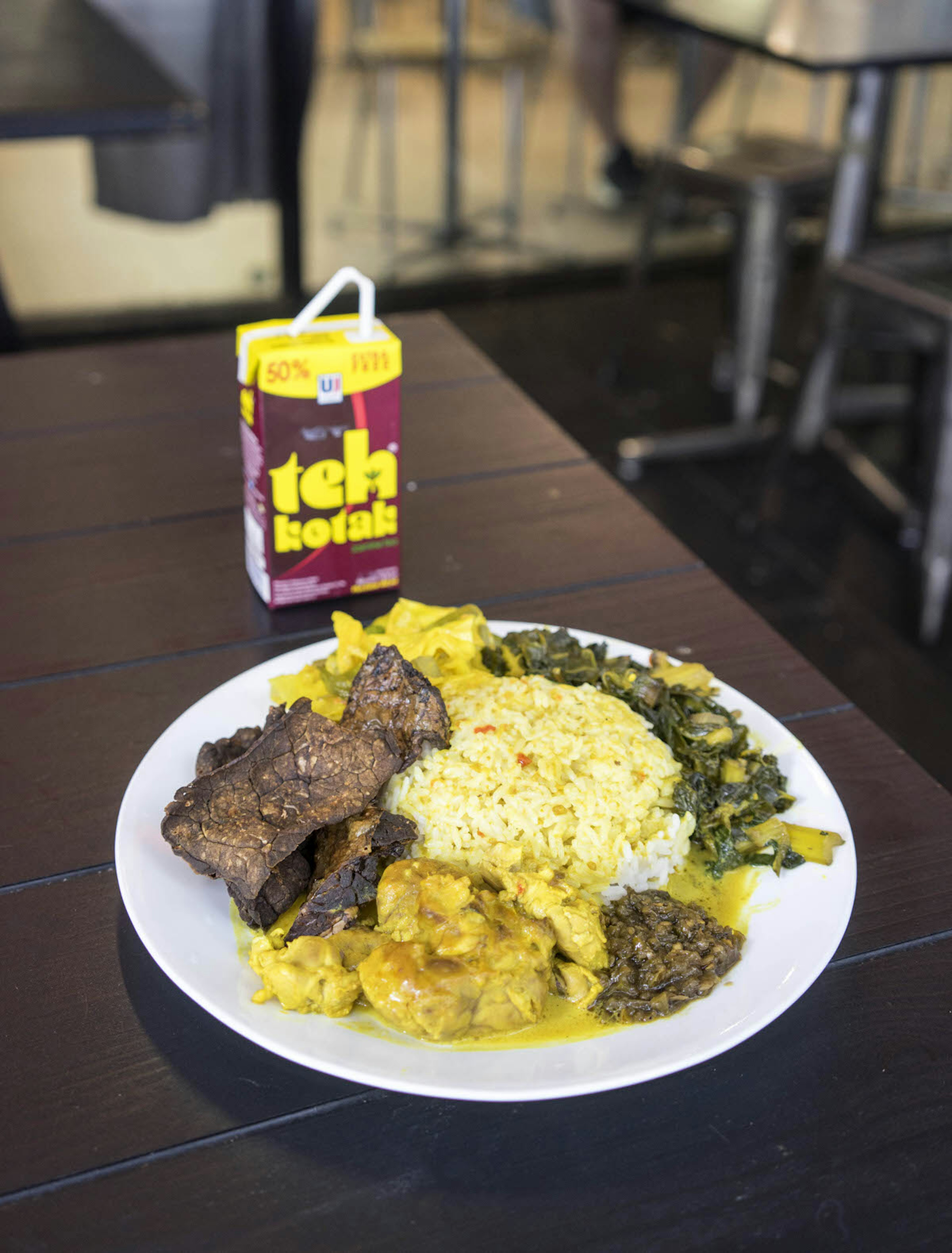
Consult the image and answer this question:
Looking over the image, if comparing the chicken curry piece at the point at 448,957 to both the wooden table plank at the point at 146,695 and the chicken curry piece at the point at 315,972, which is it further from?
the wooden table plank at the point at 146,695

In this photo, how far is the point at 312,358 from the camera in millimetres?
1109

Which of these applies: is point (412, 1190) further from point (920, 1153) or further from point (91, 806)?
point (91, 806)

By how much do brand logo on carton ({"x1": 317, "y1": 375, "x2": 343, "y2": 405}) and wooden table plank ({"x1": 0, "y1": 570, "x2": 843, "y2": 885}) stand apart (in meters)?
0.21

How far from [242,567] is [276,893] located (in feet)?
1.80

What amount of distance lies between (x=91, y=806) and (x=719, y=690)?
51cm

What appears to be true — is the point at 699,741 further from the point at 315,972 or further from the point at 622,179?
the point at 622,179

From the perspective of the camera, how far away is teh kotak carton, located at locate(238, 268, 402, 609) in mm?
1113

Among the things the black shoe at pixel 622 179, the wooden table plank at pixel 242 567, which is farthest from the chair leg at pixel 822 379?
the black shoe at pixel 622 179

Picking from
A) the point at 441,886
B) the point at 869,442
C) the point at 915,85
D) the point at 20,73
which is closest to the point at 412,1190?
the point at 441,886

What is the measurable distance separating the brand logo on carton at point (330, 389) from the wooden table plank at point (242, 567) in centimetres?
21

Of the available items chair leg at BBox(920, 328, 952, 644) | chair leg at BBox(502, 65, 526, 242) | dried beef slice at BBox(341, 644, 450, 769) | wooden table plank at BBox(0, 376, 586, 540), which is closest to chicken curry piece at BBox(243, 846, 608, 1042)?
dried beef slice at BBox(341, 644, 450, 769)

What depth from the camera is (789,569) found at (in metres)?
2.86

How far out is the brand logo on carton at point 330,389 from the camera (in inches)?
44.2

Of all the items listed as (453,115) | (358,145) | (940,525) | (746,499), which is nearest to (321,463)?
(940,525)
